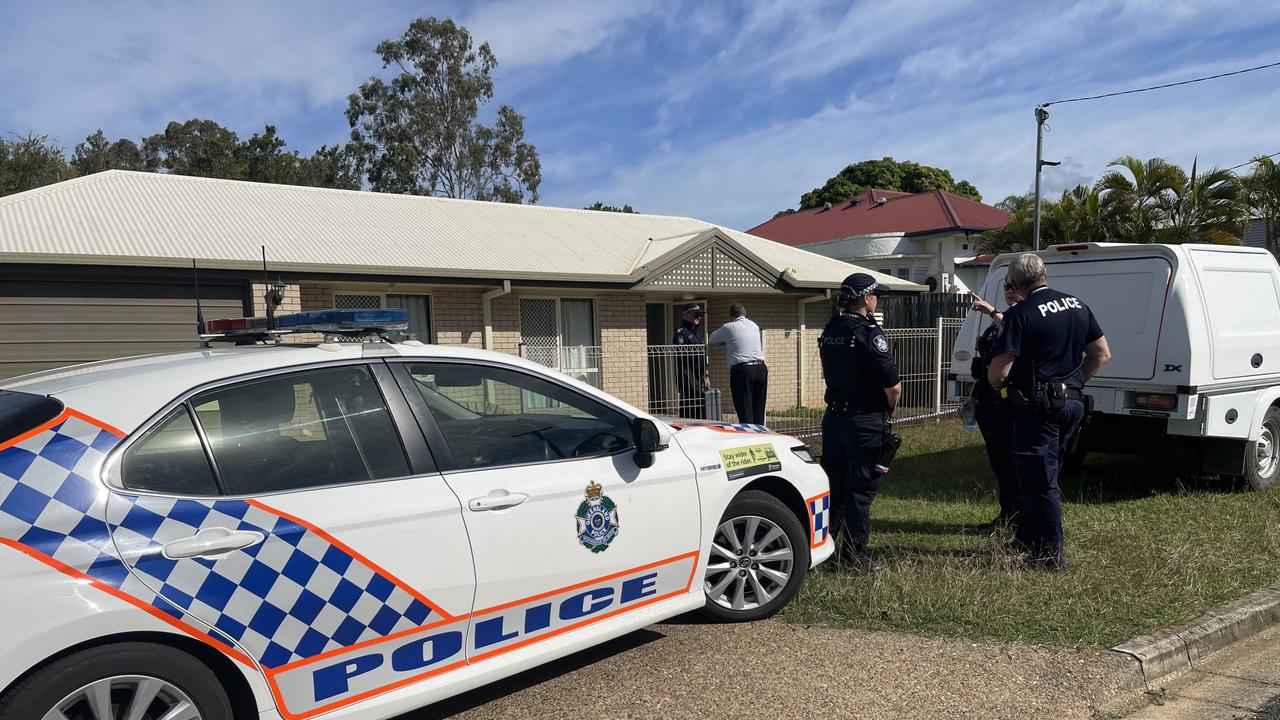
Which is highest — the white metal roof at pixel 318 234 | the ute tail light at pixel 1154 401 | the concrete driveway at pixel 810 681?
the white metal roof at pixel 318 234

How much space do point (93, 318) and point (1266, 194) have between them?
24.8m

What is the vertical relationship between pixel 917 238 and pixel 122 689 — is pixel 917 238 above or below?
above

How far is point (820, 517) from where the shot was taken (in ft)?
14.6

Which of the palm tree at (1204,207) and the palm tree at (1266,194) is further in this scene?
the palm tree at (1266,194)

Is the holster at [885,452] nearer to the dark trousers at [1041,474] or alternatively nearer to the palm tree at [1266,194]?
the dark trousers at [1041,474]

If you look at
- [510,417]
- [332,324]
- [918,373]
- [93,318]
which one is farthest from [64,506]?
[918,373]

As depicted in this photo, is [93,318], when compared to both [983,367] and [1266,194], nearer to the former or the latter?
[983,367]

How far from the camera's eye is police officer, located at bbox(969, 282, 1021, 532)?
5.67m

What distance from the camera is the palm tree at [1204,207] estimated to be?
17953 mm

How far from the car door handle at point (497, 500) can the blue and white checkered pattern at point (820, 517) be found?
1.79m

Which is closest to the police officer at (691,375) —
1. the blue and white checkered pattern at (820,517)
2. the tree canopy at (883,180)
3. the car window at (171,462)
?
the blue and white checkered pattern at (820,517)

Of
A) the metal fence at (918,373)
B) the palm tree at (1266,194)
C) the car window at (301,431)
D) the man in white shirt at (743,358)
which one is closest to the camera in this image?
the car window at (301,431)

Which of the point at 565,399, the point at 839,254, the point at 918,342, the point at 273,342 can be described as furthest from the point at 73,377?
the point at 839,254

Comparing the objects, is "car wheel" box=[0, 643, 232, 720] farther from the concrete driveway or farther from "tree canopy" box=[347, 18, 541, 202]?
"tree canopy" box=[347, 18, 541, 202]
